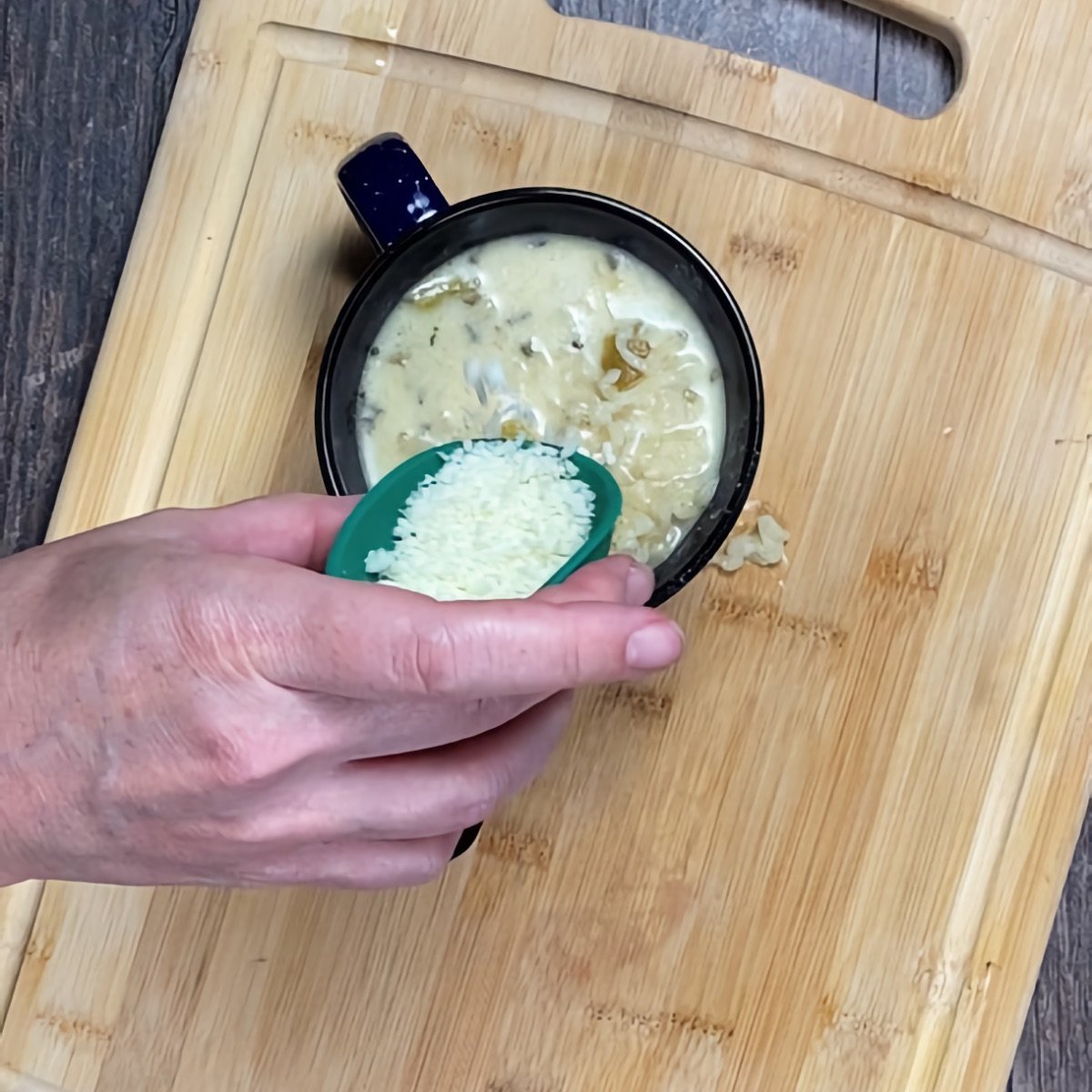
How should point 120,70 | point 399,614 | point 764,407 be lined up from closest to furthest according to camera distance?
point 399,614
point 764,407
point 120,70

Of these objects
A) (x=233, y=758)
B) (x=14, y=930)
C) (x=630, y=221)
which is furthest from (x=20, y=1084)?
(x=630, y=221)

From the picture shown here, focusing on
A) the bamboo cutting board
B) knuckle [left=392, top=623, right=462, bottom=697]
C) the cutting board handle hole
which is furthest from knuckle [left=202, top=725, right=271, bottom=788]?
the cutting board handle hole

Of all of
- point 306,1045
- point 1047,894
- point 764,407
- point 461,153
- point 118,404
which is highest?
point 461,153

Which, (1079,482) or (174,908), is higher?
(1079,482)

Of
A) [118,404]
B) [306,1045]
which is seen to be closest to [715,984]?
[306,1045]

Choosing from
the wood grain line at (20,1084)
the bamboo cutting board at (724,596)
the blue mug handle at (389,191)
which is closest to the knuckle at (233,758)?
the blue mug handle at (389,191)

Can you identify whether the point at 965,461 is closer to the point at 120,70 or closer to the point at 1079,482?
the point at 1079,482

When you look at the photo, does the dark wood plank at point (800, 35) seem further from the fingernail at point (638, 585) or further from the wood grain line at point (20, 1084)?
the wood grain line at point (20, 1084)
